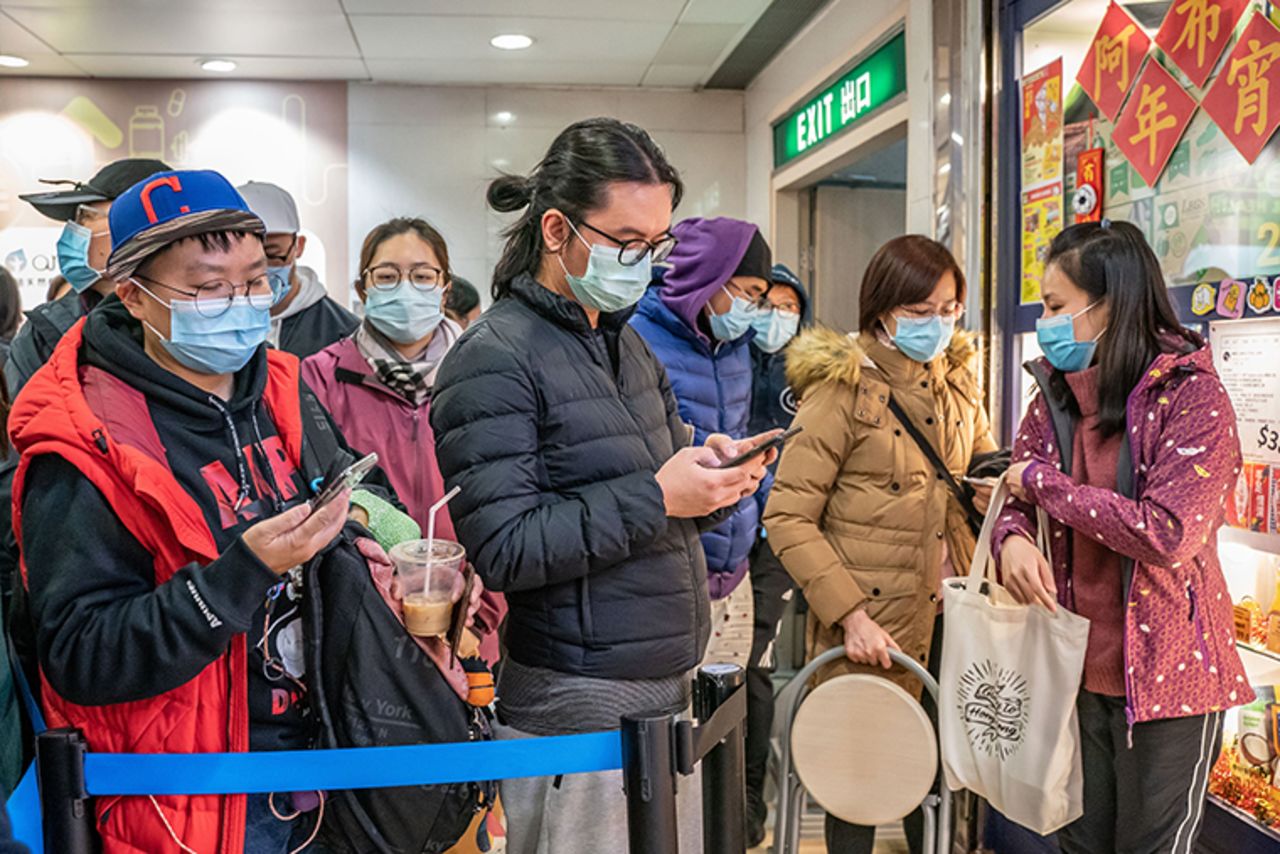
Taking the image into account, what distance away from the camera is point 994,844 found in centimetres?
333

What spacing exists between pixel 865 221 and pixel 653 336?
3.40 meters

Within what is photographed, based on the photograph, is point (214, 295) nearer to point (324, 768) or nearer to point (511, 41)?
point (324, 768)

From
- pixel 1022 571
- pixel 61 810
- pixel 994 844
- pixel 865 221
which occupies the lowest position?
pixel 994 844

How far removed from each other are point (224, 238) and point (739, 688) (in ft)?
3.27

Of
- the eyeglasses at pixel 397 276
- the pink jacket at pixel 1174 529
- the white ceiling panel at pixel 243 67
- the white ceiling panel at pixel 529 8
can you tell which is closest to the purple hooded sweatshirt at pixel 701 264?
the eyeglasses at pixel 397 276

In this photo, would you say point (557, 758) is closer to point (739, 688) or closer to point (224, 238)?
point (739, 688)

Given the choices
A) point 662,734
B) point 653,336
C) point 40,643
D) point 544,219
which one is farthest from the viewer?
point 653,336

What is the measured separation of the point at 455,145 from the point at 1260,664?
529cm

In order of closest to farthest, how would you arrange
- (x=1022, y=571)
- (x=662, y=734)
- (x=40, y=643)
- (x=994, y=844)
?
(x=40, y=643), (x=662, y=734), (x=1022, y=571), (x=994, y=844)

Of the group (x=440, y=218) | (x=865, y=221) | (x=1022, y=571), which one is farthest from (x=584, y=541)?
(x=440, y=218)

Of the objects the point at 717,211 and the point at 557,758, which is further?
the point at 717,211

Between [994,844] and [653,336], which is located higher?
[653,336]

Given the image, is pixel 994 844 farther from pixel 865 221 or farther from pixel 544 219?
pixel 865 221

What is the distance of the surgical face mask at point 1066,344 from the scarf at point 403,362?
135cm
